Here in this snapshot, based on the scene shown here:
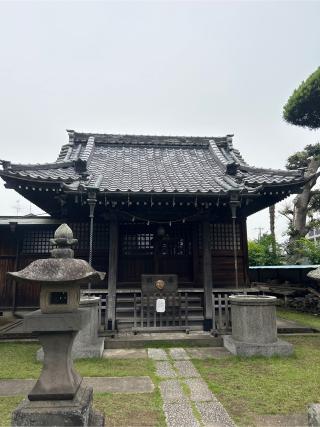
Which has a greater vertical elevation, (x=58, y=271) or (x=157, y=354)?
(x=58, y=271)

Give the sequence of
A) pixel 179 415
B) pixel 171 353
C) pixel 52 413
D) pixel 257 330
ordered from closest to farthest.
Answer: pixel 52 413, pixel 179 415, pixel 257 330, pixel 171 353

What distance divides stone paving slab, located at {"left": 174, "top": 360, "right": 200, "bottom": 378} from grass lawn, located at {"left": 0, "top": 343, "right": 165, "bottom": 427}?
1.55 feet

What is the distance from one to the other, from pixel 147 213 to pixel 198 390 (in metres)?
5.00

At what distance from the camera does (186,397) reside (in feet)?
13.7

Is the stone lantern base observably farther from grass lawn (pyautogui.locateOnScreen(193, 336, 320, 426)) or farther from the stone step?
the stone step

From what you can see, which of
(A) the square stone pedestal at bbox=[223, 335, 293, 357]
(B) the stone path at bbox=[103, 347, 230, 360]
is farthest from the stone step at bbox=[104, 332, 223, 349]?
(A) the square stone pedestal at bbox=[223, 335, 293, 357]

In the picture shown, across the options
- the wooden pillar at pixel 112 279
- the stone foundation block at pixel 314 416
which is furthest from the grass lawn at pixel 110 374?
the wooden pillar at pixel 112 279

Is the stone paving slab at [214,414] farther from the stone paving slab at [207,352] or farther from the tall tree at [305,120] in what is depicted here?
the tall tree at [305,120]

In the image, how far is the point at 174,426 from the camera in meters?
3.38

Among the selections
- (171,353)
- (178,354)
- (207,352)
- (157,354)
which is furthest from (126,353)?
(207,352)

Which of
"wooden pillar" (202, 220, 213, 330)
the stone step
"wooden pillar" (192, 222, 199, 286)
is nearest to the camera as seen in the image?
the stone step

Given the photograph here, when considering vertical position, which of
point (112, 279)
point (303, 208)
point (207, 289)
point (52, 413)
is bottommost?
point (52, 413)

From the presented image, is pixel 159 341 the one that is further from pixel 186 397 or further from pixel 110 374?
pixel 186 397

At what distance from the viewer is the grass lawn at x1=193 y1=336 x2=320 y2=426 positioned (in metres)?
3.84
